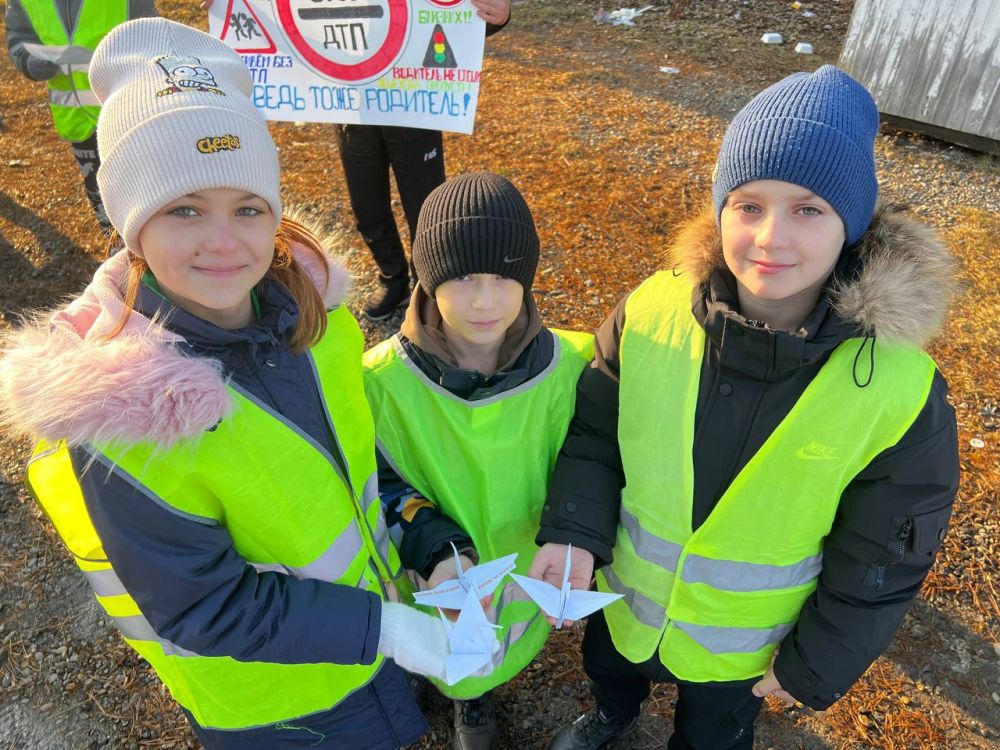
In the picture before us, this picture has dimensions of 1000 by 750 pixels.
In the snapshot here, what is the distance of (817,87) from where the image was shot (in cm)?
154

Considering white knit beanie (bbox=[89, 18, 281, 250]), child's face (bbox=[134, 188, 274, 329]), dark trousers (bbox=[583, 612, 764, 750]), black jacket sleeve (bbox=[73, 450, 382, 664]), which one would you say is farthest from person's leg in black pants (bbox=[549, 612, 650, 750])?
white knit beanie (bbox=[89, 18, 281, 250])

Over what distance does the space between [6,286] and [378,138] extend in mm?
3008

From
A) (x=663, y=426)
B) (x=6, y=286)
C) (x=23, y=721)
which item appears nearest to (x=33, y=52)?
(x=6, y=286)

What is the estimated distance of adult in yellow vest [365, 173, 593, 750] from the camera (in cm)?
184

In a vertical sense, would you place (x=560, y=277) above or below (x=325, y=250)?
below

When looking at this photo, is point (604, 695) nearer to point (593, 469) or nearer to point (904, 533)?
point (593, 469)

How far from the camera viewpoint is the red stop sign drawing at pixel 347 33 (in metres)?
3.35

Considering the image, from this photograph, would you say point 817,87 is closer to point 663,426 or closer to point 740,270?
point 740,270

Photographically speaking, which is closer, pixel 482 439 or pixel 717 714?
pixel 482 439

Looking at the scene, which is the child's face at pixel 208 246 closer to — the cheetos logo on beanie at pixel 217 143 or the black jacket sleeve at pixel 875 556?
the cheetos logo on beanie at pixel 217 143

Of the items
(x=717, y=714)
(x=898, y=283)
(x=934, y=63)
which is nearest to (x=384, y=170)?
(x=898, y=283)

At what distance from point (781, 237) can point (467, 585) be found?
117cm

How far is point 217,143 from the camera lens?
1392 millimetres

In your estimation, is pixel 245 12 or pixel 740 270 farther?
pixel 245 12
